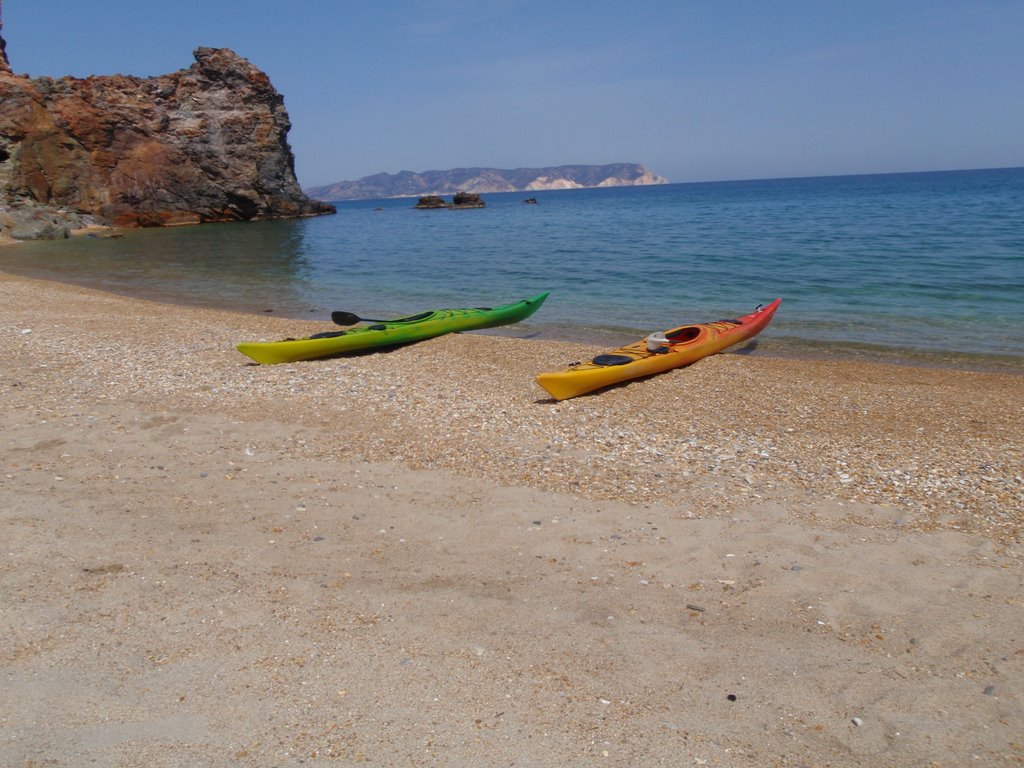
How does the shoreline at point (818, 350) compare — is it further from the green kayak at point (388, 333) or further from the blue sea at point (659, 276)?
the green kayak at point (388, 333)

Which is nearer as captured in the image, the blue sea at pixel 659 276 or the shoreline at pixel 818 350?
the shoreline at pixel 818 350

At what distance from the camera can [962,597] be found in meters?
4.54

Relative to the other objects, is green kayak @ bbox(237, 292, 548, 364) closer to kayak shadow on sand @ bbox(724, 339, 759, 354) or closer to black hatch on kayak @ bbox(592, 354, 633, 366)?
black hatch on kayak @ bbox(592, 354, 633, 366)

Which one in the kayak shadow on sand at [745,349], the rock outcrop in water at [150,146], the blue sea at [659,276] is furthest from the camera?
the rock outcrop in water at [150,146]

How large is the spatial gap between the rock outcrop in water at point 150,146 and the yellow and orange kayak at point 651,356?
42975mm

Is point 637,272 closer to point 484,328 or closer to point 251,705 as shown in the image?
point 484,328

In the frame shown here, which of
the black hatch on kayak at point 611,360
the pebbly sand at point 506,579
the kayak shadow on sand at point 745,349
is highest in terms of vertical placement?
the black hatch on kayak at point 611,360

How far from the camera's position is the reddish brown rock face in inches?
1813

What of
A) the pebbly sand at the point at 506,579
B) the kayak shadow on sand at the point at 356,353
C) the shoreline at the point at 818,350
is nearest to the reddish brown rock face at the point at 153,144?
the shoreline at the point at 818,350

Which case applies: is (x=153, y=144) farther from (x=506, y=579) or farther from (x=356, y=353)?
(x=506, y=579)

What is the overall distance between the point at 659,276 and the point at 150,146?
43.7 metres

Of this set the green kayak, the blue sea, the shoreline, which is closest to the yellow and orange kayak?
the shoreline

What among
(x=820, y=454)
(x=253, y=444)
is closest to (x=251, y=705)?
(x=253, y=444)

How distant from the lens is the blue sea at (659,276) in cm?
1383
